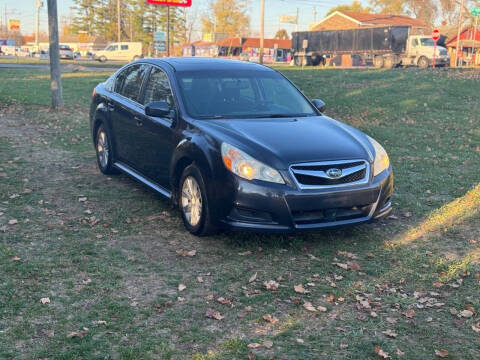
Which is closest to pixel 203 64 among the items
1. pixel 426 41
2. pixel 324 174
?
pixel 324 174

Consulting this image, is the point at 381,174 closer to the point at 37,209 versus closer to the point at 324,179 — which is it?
the point at 324,179

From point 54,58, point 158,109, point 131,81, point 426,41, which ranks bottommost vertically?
point 158,109

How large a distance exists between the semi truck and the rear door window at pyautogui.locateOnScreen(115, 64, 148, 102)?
3141 cm

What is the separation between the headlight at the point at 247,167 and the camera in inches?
196

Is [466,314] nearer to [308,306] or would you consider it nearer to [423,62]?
[308,306]

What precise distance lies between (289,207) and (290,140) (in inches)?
29.1

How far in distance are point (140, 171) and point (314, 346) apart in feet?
12.8

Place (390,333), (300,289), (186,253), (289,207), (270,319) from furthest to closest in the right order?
(186,253) → (289,207) → (300,289) → (270,319) → (390,333)

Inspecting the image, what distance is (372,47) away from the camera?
133 feet

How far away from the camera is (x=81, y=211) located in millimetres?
6492

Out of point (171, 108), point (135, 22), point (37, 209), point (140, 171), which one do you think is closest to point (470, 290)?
point (171, 108)

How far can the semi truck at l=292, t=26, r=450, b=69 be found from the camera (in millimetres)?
36156

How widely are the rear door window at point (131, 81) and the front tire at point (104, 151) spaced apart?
70 cm

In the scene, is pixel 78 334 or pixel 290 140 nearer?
pixel 78 334
